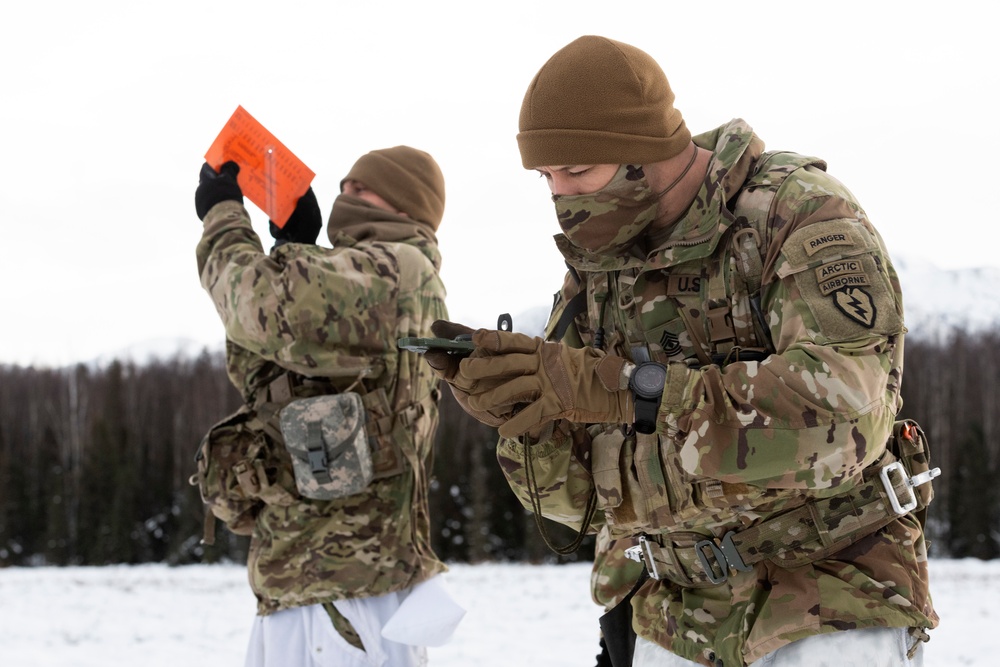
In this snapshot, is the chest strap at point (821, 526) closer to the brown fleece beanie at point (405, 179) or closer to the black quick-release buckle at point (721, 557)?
the black quick-release buckle at point (721, 557)

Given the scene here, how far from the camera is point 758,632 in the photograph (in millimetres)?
2166

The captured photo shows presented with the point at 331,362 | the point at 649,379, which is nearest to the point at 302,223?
the point at 331,362

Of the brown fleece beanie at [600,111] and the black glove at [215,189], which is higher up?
the brown fleece beanie at [600,111]

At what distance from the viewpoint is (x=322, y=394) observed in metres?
3.84

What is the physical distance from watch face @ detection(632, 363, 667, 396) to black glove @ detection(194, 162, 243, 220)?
2540 mm

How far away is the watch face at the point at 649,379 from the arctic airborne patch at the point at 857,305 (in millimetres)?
397

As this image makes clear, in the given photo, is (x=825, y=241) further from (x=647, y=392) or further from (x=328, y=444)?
(x=328, y=444)

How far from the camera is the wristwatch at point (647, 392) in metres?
1.91

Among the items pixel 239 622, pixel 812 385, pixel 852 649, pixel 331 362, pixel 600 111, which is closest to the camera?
pixel 812 385

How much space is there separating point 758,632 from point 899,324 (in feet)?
2.55

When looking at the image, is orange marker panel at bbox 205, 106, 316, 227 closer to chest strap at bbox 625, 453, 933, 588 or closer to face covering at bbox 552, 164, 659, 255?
face covering at bbox 552, 164, 659, 255

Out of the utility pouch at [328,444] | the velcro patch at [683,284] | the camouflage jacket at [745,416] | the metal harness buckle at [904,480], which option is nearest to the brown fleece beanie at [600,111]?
the camouflage jacket at [745,416]

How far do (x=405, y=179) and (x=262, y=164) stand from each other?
2.13 ft

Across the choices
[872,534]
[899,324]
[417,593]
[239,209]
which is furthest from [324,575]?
[899,324]
